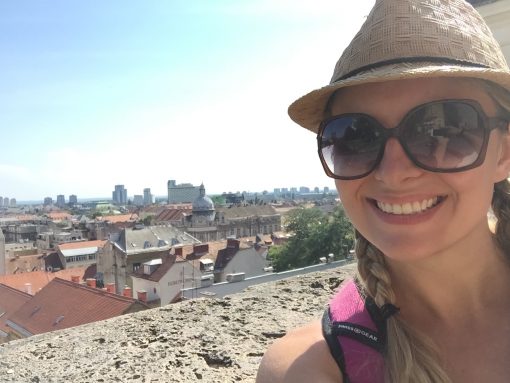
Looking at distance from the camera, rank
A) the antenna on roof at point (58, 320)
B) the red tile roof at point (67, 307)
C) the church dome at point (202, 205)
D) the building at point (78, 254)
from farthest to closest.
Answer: the church dome at point (202, 205) < the building at point (78, 254) < the antenna on roof at point (58, 320) < the red tile roof at point (67, 307)

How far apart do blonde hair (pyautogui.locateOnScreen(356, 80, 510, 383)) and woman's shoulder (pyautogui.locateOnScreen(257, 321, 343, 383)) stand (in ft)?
0.51

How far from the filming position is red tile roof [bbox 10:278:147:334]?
1653 cm

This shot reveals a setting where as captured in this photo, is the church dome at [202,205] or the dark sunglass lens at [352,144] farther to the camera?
the church dome at [202,205]

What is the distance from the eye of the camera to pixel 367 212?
141 centimetres

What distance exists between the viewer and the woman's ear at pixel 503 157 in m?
1.34

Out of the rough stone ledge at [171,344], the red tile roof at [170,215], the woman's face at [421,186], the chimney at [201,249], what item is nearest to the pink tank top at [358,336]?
the woman's face at [421,186]

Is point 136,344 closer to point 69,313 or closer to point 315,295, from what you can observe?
point 315,295

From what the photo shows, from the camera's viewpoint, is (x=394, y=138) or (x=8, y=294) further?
(x=8, y=294)

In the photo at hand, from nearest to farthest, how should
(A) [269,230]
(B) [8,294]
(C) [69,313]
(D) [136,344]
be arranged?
(D) [136,344] → (C) [69,313] → (B) [8,294] → (A) [269,230]

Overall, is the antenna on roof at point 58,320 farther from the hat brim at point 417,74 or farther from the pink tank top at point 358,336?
the hat brim at point 417,74

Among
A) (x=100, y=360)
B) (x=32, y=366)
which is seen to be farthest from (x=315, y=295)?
(x=32, y=366)

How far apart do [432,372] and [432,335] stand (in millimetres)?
192

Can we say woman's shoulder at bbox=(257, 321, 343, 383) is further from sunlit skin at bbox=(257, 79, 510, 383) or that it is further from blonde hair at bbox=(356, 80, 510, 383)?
blonde hair at bbox=(356, 80, 510, 383)

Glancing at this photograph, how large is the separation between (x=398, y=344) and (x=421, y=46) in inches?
31.1
